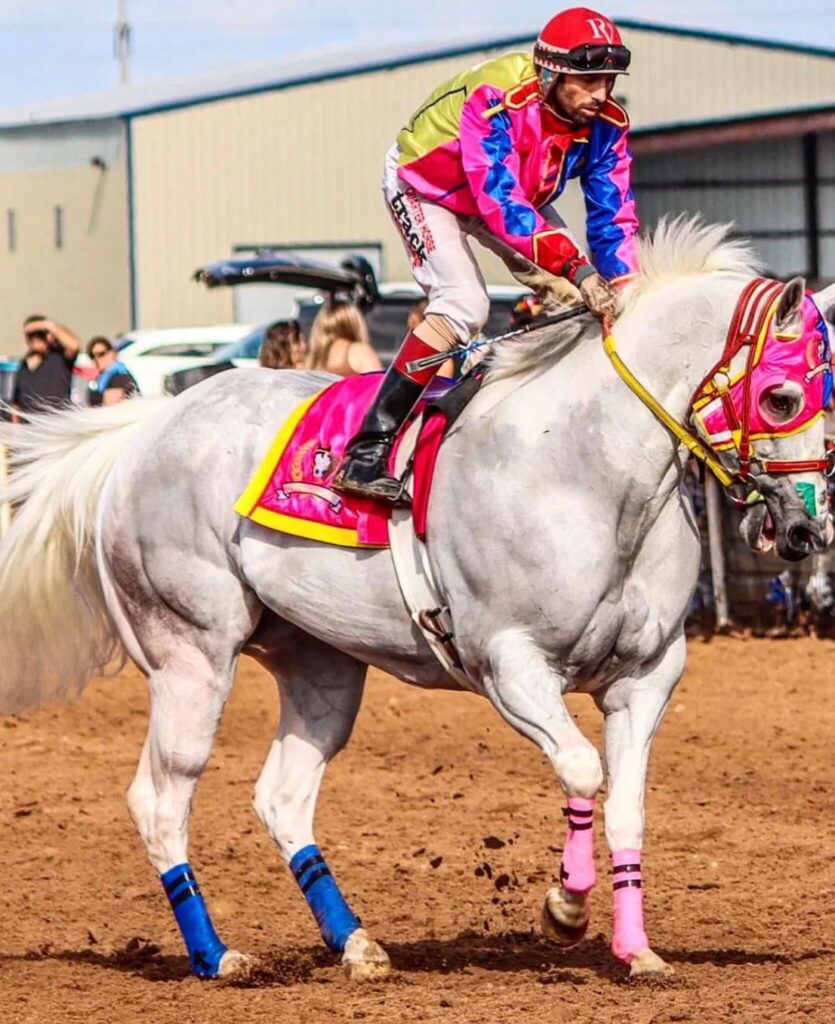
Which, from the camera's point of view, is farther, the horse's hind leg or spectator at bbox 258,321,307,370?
spectator at bbox 258,321,307,370

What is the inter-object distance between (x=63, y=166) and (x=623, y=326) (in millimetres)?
34562

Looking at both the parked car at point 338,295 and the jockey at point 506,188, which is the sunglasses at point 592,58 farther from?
the parked car at point 338,295

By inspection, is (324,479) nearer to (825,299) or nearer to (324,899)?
(324,899)

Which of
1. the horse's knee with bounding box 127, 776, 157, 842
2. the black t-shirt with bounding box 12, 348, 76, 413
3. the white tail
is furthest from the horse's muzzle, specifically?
the black t-shirt with bounding box 12, 348, 76, 413

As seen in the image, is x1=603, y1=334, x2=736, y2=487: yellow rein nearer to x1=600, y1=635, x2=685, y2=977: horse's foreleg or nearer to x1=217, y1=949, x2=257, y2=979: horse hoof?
x1=600, y1=635, x2=685, y2=977: horse's foreleg

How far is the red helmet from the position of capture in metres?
5.23

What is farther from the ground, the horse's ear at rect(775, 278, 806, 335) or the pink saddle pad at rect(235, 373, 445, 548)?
the horse's ear at rect(775, 278, 806, 335)

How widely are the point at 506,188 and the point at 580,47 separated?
1.39 ft

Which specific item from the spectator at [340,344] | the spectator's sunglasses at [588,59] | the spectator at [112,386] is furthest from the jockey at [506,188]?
the spectator at [112,386]

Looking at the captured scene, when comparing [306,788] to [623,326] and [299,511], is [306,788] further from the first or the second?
[623,326]

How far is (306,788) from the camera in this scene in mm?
Result: 6078

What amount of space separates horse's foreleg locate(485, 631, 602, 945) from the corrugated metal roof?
29.2 meters

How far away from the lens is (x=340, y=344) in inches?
435

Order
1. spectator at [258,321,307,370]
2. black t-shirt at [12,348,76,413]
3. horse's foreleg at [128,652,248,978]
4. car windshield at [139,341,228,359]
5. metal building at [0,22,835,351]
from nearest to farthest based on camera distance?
horse's foreleg at [128,652,248,978] → spectator at [258,321,307,370] → black t-shirt at [12,348,76,413] → car windshield at [139,341,228,359] → metal building at [0,22,835,351]
